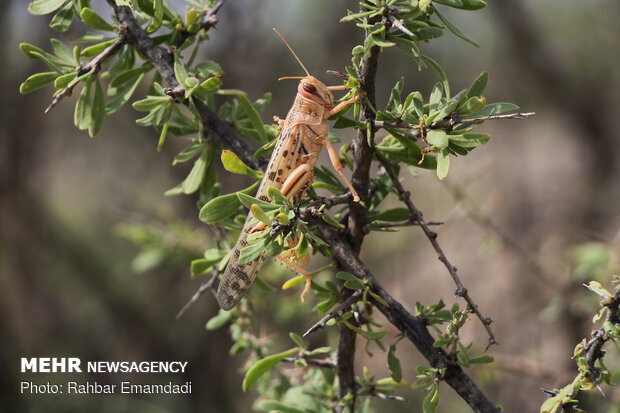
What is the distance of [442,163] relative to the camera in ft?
1.57

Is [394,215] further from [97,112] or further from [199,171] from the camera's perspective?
[97,112]

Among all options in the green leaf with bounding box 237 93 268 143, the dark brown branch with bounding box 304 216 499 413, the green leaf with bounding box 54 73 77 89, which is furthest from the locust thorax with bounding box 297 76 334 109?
the green leaf with bounding box 54 73 77 89

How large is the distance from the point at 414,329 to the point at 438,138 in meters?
0.25

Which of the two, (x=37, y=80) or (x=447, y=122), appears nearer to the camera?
(x=447, y=122)

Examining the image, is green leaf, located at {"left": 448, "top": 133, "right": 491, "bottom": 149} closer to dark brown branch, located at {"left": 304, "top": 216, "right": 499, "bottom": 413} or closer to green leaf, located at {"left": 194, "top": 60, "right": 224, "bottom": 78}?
dark brown branch, located at {"left": 304, "top": 216, "right": 499, "bottom": 413}

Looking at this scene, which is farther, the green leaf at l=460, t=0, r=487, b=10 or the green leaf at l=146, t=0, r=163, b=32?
the green leaf at l=146, t=0, r=163, b=32

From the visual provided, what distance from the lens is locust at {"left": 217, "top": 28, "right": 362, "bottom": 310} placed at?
67 cm

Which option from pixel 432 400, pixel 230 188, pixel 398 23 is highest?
pixel 230 188

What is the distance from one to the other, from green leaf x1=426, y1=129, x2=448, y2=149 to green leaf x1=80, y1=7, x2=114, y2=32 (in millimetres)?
451

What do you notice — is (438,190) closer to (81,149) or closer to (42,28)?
(81,149)

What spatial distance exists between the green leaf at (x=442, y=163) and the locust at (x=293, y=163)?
0.15m

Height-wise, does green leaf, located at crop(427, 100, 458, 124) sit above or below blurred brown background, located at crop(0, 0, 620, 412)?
below

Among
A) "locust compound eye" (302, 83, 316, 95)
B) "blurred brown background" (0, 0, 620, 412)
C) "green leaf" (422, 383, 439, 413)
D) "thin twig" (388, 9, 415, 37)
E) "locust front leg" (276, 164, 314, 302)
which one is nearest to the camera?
"thin twig" (388, 9, 415, 37)

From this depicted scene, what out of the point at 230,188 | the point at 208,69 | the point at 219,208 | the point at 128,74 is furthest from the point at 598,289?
the point at 230,188
